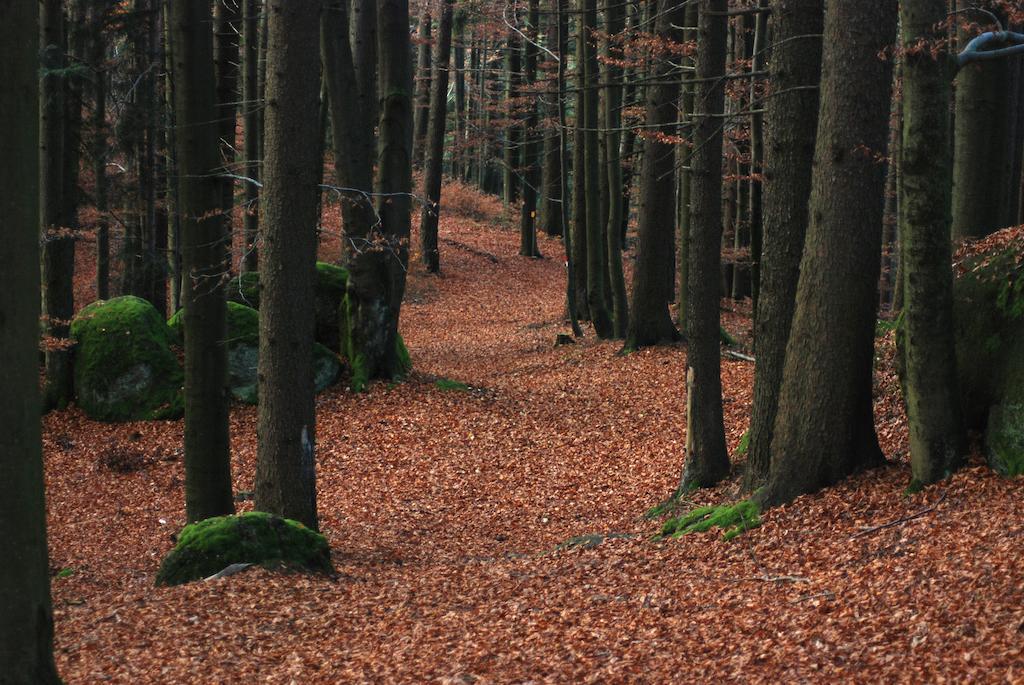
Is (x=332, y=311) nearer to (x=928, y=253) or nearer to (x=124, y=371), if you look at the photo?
(x=124, y=371)

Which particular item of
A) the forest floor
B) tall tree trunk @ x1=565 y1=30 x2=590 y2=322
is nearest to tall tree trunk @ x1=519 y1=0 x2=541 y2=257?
tall tree trunk @ x1=565 y1=30 x2=590 y2=322

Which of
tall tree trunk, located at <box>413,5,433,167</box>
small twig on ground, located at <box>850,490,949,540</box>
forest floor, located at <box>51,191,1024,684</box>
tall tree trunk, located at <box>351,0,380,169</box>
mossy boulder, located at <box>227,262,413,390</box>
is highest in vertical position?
tall tree trunk, located at <box>413,5,433,167</box>

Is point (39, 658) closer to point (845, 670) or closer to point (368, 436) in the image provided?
point (845, 670)

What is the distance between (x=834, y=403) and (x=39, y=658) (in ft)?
20.0

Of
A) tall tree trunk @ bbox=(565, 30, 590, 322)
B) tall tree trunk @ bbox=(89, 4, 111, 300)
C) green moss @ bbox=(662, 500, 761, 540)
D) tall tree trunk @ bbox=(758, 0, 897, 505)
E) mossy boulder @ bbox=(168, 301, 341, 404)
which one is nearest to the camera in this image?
tall tree trunk @ bbox=(758, 0, 897, 505)

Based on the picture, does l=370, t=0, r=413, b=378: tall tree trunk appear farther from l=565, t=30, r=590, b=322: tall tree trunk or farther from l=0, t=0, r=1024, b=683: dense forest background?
l=565, t=30, r=590, b=322: tall tree trunk

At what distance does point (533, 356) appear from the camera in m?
21.9

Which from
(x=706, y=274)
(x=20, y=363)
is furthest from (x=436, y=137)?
(x=20, y=363)

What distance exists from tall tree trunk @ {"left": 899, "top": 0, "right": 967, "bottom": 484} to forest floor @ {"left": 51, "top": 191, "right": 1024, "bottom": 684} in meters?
0.37

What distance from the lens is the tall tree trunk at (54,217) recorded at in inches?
596

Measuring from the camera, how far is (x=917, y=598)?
19.9ft

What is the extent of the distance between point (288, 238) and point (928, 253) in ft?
17.7

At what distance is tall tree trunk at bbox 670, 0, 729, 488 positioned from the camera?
10.2 meters

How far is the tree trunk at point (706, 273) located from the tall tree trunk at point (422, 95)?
27345 mm
